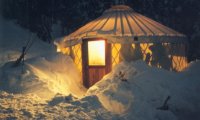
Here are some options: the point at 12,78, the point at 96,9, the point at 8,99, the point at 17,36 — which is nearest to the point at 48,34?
the point at 17,36

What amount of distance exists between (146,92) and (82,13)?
13079 millimetres

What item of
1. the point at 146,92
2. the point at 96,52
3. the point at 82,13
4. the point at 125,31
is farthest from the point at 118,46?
the point at 82,13

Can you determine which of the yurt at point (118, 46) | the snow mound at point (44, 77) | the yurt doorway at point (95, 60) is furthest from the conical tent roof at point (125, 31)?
the snow mound at point (44, 77)

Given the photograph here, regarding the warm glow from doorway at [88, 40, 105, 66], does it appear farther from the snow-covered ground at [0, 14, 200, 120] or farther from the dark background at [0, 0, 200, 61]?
the dark background at [0, 0, 200, 61]

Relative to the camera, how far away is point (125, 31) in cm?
1182

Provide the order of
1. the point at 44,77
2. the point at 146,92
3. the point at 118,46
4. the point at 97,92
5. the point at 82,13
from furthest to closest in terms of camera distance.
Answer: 1. the point at 82,13
2. the point at 118,46
3. the point at 44,77
4. the point at 146,92
5. the point at 97,92

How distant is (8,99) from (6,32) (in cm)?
1285

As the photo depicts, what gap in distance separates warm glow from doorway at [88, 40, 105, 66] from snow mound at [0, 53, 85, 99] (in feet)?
2.37

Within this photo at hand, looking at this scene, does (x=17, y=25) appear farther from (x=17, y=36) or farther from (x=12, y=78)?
(x=12, y=78)

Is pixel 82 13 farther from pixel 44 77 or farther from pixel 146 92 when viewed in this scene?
pixel 146 92

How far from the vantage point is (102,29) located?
39.1 ft

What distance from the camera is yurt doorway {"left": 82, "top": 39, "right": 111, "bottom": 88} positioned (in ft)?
38.6

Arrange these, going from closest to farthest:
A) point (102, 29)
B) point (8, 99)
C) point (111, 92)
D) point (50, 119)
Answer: point (50, 119)
point (8, 99)
point (111, 92)
point (102, 29)

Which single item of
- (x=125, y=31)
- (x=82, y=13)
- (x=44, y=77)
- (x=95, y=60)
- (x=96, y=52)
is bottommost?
(x=44, y=77)
